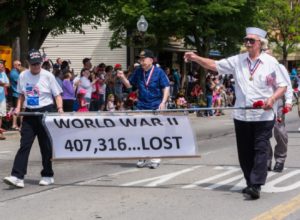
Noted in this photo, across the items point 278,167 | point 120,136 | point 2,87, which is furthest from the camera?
point 2,87

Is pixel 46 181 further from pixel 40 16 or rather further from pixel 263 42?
pixel 40 16

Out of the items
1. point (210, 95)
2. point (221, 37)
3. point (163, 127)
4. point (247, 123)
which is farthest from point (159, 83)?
point (221, 37)

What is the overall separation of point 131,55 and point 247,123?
27.4 meters

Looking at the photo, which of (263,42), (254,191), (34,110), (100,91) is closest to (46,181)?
(34,110)

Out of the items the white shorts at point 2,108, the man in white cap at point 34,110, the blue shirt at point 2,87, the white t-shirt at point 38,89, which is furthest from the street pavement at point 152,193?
the blue shirt at point 2,87

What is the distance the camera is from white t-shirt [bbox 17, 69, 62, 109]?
28.1ft

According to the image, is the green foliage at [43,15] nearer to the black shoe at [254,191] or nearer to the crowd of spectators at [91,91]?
the crowd of spectators at [91,91]

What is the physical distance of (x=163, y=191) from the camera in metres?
8.08

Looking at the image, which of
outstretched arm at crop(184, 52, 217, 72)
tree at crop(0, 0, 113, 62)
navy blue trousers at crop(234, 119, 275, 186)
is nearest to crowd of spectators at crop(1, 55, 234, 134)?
tree at crop(0, 0, 113, 62)

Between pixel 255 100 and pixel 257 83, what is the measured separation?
207mm

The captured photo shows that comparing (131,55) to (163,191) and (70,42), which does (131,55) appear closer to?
(70,42)

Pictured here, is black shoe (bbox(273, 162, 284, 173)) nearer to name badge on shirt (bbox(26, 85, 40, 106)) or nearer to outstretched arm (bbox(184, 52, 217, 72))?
outstretched arm (bbox(184, 52, 217, 72))

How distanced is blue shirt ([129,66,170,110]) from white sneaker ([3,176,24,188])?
8.22 ft

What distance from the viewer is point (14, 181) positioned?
8.41 meters
